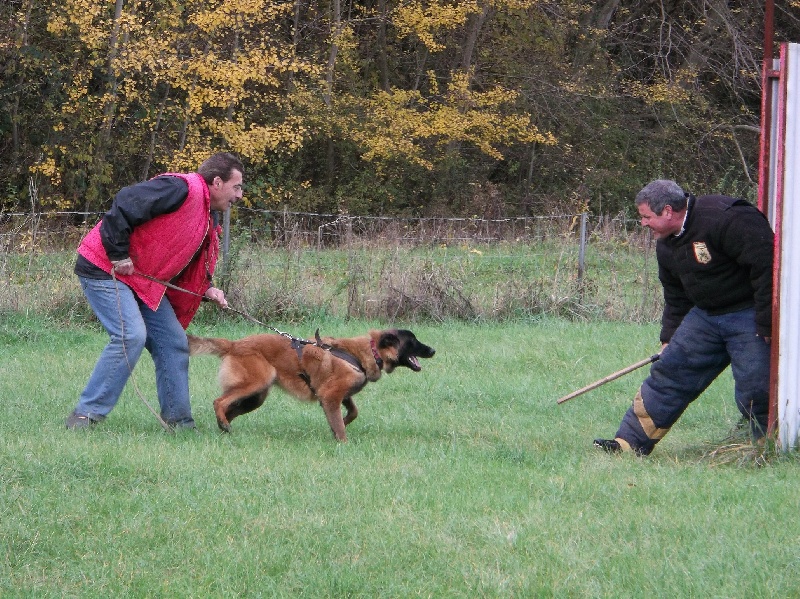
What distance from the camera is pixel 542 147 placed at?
27.0 m

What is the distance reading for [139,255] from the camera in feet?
22.3

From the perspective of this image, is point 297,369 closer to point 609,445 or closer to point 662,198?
point 609,445

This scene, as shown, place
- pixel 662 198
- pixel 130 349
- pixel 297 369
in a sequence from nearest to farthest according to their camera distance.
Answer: pixel 662 198, pixel 130 349, pixel 297 369

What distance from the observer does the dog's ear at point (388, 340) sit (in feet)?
24.9

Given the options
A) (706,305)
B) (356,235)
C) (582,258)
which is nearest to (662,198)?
(706,305)

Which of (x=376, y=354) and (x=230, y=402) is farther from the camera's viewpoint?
(x=376, y=354)

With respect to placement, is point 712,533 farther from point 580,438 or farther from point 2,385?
point 2,385

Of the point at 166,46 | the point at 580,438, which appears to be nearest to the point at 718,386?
the point at 580,438

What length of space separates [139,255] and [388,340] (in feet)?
6.44

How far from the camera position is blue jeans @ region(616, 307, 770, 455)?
6.37 m

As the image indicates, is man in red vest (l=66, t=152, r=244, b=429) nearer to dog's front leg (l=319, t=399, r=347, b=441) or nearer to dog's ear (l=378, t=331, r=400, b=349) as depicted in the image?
dog's front leg (l=319, t=399, r=347, b=441)

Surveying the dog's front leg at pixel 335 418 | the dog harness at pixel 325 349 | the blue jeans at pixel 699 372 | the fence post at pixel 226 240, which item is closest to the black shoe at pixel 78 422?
the dog harness at pixel 325 349

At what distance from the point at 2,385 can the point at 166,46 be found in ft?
42.6

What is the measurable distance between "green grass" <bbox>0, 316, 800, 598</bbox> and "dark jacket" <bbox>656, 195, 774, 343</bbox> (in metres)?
1.03
